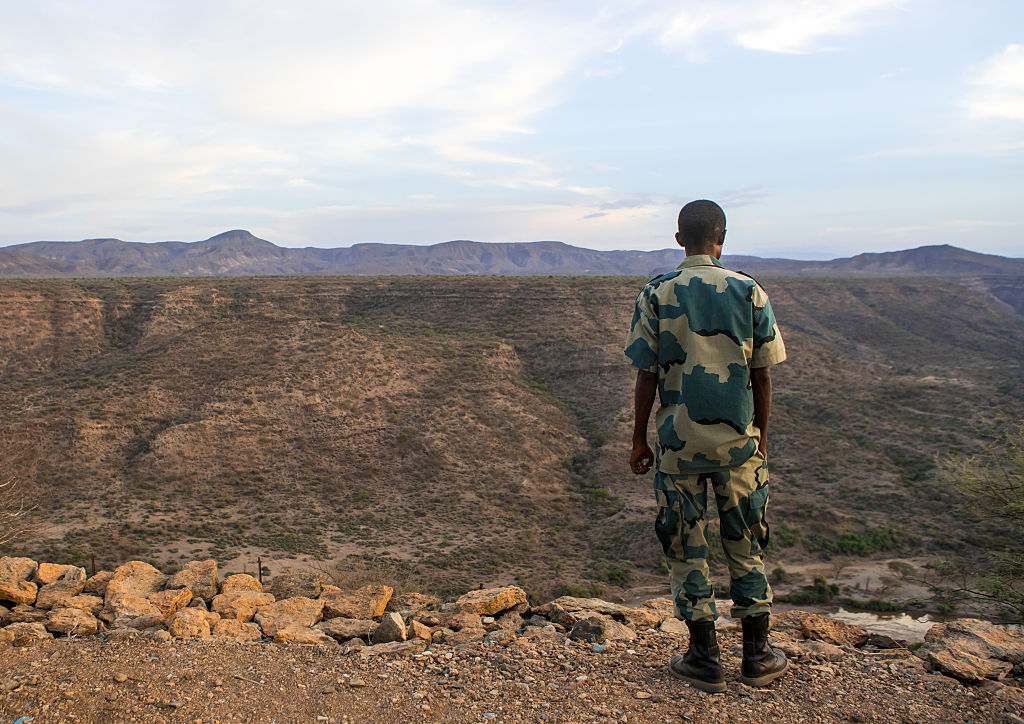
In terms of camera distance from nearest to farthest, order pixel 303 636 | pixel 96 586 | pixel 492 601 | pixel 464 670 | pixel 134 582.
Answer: pixel 464 670 → pixel 303 636 → pixel 492 601 → pixel 96 586 → pixel 134 582

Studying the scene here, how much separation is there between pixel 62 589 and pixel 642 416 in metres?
6.10

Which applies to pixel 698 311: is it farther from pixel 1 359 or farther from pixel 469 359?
pixel 1 359

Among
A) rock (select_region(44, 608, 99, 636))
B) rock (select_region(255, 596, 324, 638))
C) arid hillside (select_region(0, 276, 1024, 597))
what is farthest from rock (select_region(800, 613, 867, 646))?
arid hillside (select_region(0, 276, 1024, 597))

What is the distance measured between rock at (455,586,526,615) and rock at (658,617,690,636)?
148cm

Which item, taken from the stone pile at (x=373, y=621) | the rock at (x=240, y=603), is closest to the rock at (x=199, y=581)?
the stone pile at (x=373, y=621)

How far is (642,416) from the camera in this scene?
330cm

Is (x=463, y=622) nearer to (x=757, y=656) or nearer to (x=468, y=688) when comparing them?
(x=468, y=688)

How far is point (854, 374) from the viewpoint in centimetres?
3092

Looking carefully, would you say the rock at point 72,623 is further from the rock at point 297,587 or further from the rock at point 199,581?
the rock at point 297,587

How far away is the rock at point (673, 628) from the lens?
15.2ft

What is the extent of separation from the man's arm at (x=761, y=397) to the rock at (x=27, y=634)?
4.95 m

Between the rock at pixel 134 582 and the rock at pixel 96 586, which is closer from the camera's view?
the rock at pixel 134 582

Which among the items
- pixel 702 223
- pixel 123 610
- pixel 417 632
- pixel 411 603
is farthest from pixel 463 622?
pixel 702 223

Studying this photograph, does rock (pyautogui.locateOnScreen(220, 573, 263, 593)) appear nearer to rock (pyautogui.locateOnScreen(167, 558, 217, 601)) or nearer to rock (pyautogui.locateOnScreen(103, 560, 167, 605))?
rock (pyautogui.locateOnScreen(167, 558, 217, 601))
